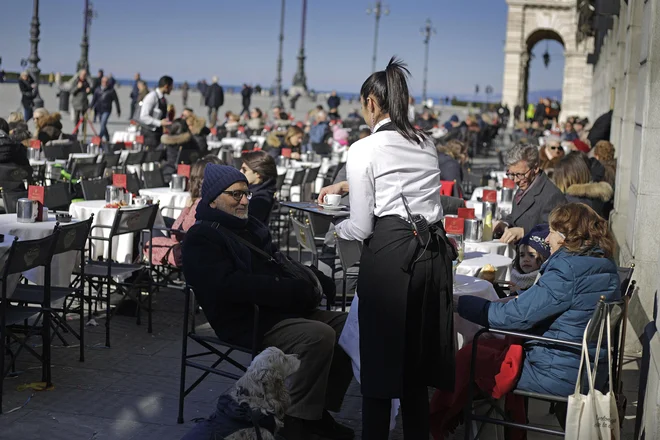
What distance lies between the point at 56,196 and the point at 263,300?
15.7 ft

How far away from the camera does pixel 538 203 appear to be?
7.48m

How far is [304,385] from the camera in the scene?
16.4 feet

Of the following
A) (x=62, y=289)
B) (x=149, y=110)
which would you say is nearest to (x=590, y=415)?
(x=62, y=289)

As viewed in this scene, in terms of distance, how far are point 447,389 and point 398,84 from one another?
142cm

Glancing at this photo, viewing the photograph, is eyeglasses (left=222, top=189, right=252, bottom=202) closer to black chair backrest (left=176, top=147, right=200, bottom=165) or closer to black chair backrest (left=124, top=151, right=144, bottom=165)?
black chair backrest (left=176, top=147, right=200, bottom=165)

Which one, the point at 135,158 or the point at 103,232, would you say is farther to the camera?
the point at 135,158

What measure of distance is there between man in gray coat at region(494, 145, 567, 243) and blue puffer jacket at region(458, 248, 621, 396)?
8.51 feet

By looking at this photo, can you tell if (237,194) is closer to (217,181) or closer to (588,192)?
(217,181)

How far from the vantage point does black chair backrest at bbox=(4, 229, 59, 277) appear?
553 cm

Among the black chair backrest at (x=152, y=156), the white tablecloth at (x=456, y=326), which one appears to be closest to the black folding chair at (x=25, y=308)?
the white tablecloth at (x=456, y=326)

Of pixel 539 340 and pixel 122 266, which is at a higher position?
pixel 539 340

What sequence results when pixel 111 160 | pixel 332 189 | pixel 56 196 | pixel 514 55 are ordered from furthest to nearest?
1. pixel 514 55
2. pixel 111 160
3. pixel 56 196
4. pixel 332 189

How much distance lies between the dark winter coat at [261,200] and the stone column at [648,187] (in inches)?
110

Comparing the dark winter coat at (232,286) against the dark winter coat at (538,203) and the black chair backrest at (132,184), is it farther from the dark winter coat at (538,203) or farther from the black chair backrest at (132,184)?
the black chair backrest at (132,184)
